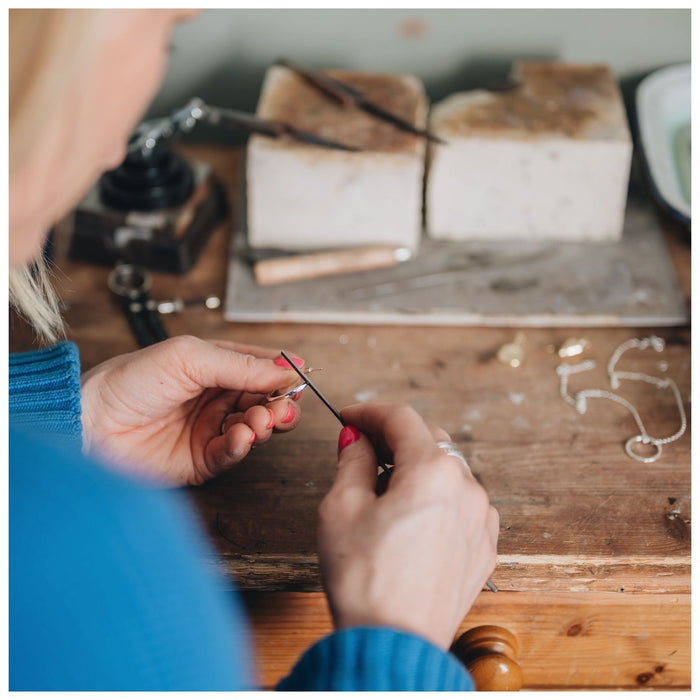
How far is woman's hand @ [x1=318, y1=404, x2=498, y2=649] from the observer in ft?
1.77

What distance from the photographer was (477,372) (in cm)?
88

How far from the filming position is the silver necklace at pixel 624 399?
31.6 inches

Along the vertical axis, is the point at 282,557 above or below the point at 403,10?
below

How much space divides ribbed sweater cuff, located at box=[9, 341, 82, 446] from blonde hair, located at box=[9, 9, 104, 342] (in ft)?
0.82

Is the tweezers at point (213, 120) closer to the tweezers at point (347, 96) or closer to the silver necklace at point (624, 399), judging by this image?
the tweezers at point (347, 96)

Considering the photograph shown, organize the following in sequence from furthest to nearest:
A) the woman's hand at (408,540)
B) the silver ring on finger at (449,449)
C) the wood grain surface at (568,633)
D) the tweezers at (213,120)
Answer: the tweezers at (213,120) → the wood grain surface at (568,633) → the silver ring on finger at (449,449) → the woman's hand at (408,540)

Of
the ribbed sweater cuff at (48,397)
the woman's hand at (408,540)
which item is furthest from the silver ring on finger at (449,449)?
the ribbed sweater cuff at (48,397)

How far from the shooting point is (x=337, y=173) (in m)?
0.95

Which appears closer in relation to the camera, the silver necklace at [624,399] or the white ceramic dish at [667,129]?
the silver necklace at [624,399]

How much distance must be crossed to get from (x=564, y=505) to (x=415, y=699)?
0.29 metres

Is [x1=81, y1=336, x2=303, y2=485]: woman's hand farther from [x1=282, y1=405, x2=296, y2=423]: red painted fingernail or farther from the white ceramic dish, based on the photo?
the white ceramic dish

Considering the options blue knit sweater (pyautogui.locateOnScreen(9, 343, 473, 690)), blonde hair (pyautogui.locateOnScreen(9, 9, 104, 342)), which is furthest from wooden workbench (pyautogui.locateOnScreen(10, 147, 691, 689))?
blonde hair (pyautogui.locateOnScreen(9, 9, 104, 342))

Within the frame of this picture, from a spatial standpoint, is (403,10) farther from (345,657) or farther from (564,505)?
(345,657)

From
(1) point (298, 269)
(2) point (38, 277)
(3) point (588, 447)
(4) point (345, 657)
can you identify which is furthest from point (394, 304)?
(4) point (345, 657)
